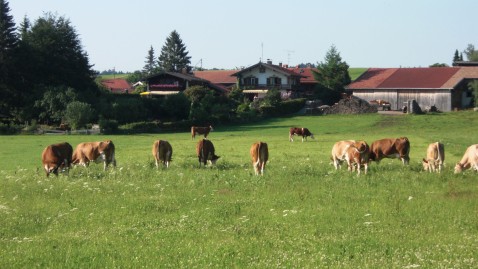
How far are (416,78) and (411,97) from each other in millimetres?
4097

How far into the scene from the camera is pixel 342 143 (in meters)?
22.1

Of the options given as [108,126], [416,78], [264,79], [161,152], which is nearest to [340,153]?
[161,152]

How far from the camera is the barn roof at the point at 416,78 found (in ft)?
246

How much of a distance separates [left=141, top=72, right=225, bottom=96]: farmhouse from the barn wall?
2025cm

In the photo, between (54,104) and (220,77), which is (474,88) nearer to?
(54,104)

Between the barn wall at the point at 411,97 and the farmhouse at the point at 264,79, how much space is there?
1265 centimetres

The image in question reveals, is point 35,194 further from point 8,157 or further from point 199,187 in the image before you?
point 8,157

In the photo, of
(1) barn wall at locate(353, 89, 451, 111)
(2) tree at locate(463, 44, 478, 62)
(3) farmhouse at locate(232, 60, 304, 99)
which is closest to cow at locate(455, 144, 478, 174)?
(1) barn wall at locate(353, 89, 451, 111)

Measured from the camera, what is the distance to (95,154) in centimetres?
2430

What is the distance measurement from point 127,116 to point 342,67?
4074 cm

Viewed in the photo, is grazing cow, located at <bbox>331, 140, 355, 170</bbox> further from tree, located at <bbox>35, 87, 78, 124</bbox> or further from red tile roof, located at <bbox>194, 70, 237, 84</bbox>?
red tile roof, located at <bbox>194, 70, 237, 84</bbox>

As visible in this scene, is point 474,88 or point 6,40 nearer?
point 6,40

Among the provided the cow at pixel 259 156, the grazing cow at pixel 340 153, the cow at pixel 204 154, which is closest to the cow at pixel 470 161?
the grazing cow at pixel 340 153

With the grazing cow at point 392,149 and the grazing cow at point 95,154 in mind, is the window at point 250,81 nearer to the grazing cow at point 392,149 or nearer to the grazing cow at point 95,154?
the grazing cow at point 95,154
